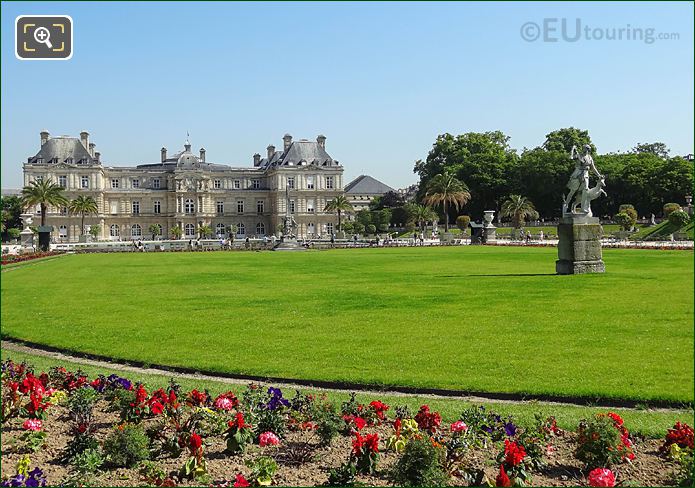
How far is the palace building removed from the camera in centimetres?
9950

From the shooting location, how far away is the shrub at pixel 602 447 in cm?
599

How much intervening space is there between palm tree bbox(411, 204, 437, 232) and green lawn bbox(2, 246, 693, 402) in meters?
60.1

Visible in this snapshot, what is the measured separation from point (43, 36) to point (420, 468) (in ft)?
14.6

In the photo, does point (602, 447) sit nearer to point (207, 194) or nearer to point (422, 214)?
point (422, 214)

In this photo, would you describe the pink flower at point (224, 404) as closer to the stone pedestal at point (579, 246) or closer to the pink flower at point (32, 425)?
the pink flower at point (32, 425)

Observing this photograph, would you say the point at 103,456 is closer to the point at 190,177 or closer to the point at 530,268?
the point at 530,268

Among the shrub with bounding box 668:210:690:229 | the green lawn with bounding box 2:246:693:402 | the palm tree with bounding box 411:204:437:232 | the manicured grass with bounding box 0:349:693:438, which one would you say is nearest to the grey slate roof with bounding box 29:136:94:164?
the palm tree with bounding box 411:204:437:232

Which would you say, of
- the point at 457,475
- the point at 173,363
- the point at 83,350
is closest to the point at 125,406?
the point at 173,363

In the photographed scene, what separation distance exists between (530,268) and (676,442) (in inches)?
818

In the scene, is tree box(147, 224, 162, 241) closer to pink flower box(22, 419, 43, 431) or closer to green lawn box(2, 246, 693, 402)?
green lawn box(2, 246, 693, 402)

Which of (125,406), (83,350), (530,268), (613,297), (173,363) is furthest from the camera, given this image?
(530,268)

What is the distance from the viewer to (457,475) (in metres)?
5.82

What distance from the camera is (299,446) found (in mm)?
6750

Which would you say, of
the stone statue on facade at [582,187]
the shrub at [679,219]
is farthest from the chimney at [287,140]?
Answer: the stone statue on facade at [582,187]
